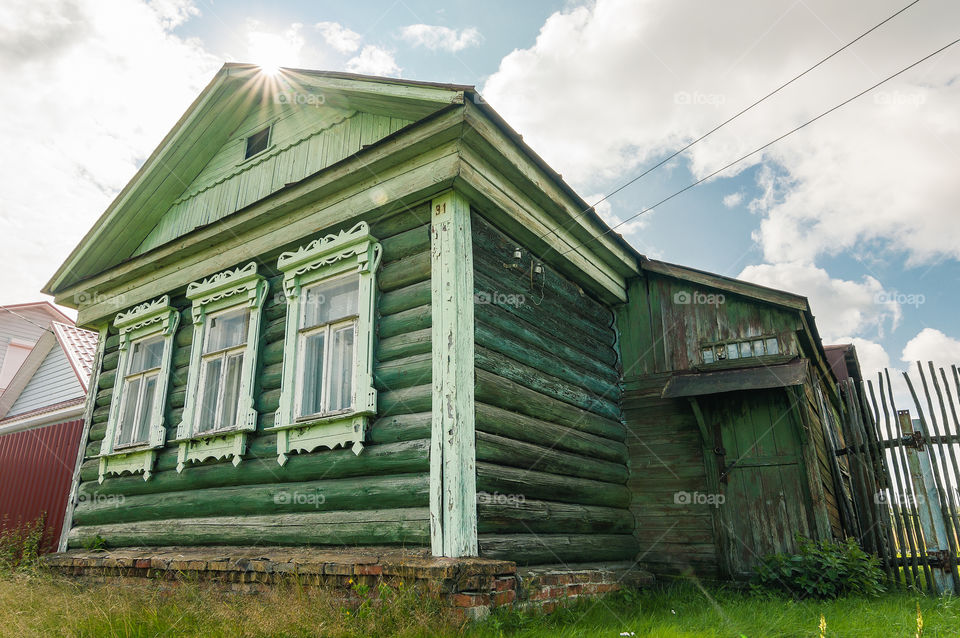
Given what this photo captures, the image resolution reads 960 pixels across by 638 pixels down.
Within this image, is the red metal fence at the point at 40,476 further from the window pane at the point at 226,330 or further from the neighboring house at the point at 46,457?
the window pane at the point at 226,330

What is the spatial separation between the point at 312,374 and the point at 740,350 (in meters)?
5.16

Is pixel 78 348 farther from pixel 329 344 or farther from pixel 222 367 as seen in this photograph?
pixel 329 344

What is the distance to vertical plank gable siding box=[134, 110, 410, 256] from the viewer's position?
688 cm

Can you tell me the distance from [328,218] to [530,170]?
216cm

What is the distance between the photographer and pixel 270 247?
6.98 metres

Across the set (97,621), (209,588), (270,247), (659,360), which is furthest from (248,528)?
(659,360)

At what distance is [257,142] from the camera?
27.2 feet

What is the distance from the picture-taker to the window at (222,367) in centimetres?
659

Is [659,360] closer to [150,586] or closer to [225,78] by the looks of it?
[150,586]

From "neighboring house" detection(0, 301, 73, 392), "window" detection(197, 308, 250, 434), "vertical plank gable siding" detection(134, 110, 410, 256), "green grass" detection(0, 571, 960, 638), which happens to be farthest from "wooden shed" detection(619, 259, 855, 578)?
"neighboring house" detection(0, 301, 73, 392)

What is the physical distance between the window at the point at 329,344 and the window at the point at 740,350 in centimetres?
448

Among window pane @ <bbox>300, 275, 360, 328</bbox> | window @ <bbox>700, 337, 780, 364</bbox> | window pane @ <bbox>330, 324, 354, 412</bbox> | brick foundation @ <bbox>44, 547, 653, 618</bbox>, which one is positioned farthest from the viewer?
window @ <bbox>700, 337, 780, 364</bbox>

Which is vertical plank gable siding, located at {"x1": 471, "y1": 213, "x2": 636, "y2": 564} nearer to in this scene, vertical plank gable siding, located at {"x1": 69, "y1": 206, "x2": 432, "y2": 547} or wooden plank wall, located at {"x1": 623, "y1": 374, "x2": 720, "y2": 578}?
wooden plank wall, located at {"x1": 623, "y1": 374, "x2": 720, "y2": 578}

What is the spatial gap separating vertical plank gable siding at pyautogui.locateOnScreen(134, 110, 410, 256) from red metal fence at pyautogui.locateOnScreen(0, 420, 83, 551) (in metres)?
4.50
